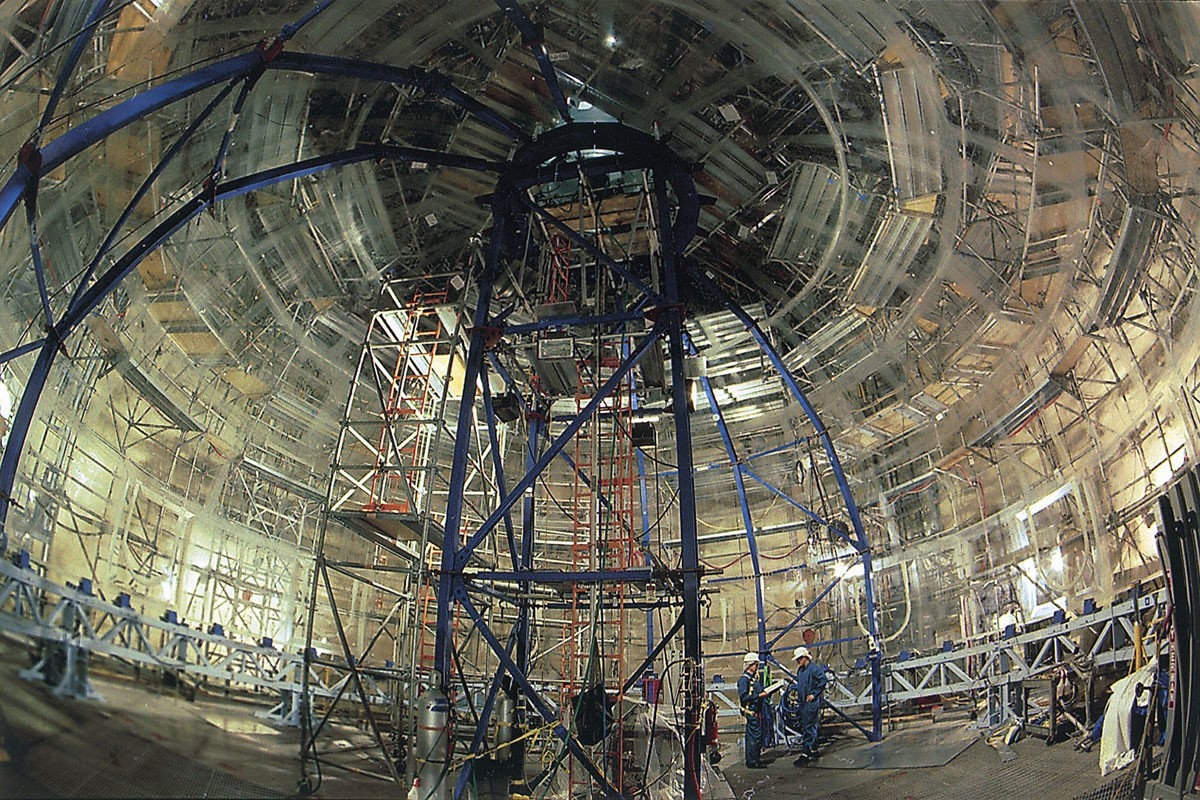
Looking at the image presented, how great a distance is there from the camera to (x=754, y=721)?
13750mm

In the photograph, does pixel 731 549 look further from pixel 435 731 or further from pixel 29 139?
pixel 29 139

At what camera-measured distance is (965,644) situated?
43.1 feet

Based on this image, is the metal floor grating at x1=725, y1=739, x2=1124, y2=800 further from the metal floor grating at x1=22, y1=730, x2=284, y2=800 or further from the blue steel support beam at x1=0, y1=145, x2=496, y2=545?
the blue steel support beam at x1=0, y1=145, x2=496, y2=545

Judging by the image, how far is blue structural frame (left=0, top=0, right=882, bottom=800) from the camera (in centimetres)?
850

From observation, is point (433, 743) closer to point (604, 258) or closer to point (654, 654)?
point (654, 654)

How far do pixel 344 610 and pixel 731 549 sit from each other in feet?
30.1

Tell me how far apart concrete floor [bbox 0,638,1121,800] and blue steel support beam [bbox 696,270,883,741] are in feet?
6.01

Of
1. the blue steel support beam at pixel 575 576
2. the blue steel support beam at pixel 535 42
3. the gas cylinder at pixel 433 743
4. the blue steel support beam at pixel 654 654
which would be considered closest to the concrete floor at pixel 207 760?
the gas cylinder at pixel 433 743

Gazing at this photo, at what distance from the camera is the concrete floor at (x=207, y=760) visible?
6.70 metres

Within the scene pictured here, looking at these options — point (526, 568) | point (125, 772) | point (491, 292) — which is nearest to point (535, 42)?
point (491, 292)

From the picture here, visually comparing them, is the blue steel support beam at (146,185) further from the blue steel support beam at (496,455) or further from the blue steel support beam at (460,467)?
the blue steel support beam at (496,455)

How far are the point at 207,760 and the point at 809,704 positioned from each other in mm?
8911

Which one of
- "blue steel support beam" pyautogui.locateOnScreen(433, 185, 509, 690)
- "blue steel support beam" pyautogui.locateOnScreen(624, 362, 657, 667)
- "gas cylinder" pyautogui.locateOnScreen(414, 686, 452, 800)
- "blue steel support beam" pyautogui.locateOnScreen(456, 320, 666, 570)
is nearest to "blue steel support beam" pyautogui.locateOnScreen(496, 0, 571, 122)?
"blue steel support beam" pyautogui.locateOnScreen(433, 185, 509, 690)

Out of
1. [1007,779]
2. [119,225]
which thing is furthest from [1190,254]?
[119,225]
